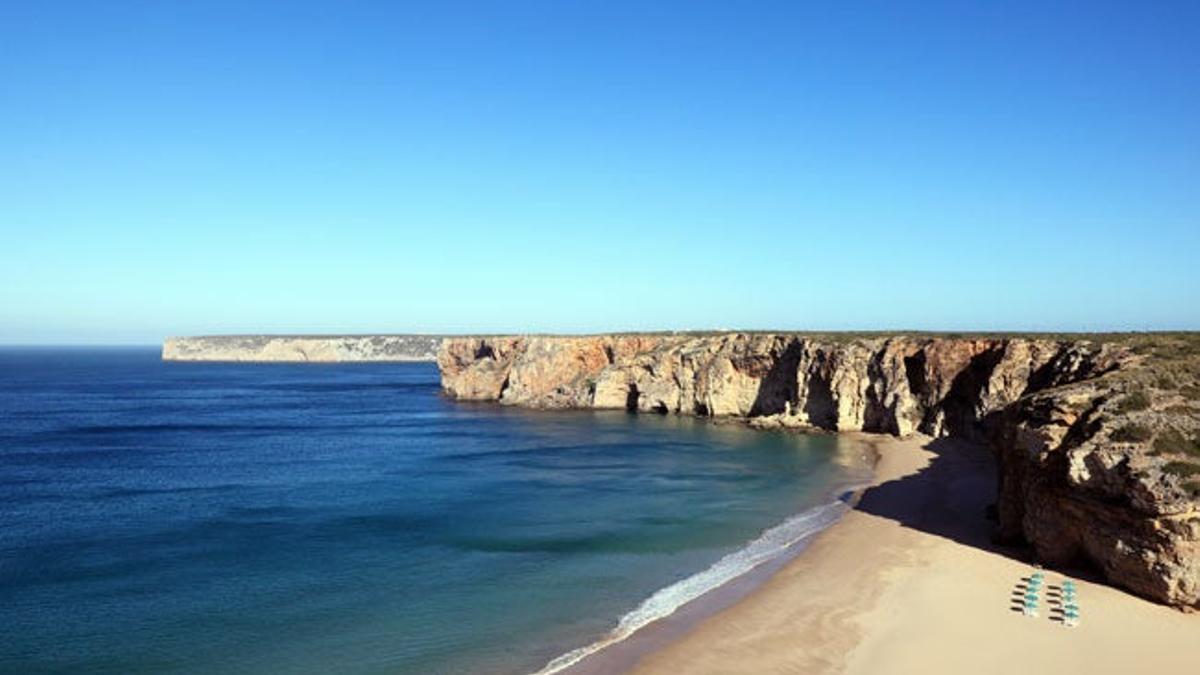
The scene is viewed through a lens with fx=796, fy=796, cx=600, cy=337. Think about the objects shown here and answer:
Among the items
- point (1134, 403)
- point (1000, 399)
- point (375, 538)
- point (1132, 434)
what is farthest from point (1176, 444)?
point (1000, 399)

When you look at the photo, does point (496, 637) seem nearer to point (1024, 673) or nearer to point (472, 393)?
point (1024, 673)

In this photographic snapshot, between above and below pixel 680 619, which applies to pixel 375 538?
above

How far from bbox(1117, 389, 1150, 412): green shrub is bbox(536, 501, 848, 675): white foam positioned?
12716 mm

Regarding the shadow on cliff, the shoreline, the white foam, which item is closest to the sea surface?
the white foam

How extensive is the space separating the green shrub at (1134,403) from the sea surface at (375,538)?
13.1 metres

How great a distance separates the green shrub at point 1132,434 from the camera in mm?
25469

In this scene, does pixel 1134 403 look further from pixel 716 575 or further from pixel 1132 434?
pixel 716 575

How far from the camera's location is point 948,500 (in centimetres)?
3941

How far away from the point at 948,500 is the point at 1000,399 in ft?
63.2

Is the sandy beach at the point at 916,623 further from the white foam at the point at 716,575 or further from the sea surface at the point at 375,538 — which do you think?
the sea surface at the point at 375,538

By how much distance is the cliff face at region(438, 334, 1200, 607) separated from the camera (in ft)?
79.2

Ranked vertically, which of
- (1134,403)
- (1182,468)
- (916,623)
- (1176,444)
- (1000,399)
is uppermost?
(1134,403)

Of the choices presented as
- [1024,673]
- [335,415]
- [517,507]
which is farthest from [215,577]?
[335,415]

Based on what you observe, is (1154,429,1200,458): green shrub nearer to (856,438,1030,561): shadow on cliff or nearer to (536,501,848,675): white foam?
(856,438,1030,561): shadow on cliff
